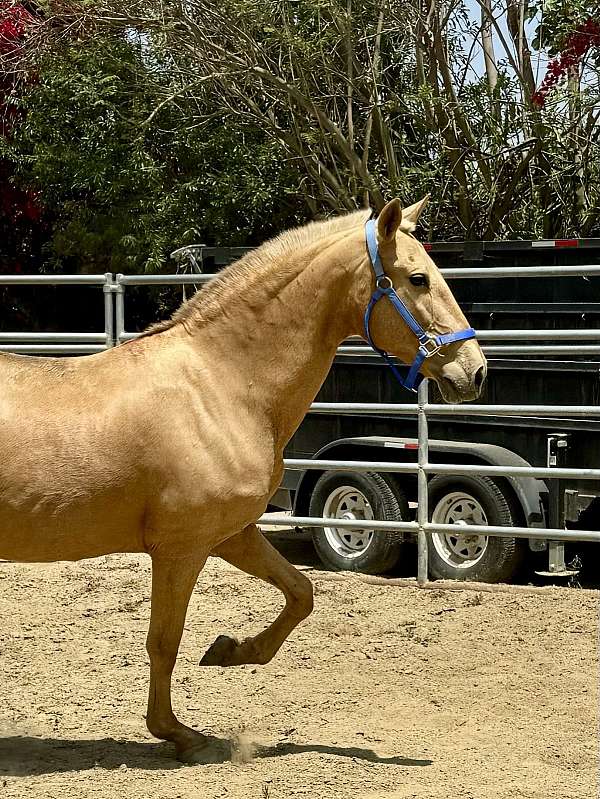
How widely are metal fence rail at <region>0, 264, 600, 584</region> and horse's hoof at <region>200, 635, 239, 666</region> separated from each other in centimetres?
264

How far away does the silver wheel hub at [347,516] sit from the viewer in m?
7.62

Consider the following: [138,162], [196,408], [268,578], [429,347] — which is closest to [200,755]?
[268,578]

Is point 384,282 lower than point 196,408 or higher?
higher

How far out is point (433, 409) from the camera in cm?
696

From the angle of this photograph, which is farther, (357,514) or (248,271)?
(357,514)

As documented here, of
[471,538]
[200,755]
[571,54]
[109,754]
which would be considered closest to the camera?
[200,755]

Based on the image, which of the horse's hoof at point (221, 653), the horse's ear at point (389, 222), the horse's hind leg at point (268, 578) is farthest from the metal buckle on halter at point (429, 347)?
the horse's hoof at point (221, 653)

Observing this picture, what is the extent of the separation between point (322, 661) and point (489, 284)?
301 centimetres

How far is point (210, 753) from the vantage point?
13.7ft

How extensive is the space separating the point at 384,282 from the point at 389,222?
0.22 metres

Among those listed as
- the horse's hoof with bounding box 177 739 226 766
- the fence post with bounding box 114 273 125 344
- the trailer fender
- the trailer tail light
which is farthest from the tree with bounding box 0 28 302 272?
the horse's hoof with bounding box 177 739 226 766

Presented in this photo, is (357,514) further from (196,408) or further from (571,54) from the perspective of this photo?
(571,54)

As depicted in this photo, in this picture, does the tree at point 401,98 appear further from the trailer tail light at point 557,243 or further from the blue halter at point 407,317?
the blue halter at point 407,317

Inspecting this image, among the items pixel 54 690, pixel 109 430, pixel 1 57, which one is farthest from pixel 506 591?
pixel 1 57
